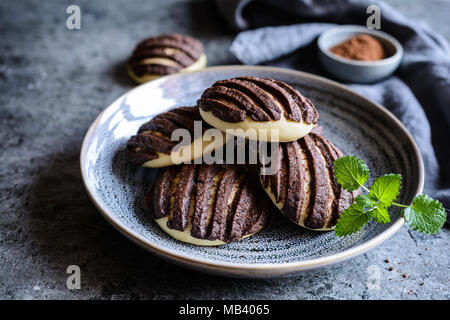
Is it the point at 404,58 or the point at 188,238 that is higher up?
the point at 404,58

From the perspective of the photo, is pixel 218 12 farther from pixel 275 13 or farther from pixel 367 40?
pixel 367 40

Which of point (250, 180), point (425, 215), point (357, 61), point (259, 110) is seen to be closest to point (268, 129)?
point (259, 110)

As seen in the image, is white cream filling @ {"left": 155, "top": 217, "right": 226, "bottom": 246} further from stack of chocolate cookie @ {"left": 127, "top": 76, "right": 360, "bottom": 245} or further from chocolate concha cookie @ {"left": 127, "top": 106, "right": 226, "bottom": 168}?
chocolate concha cookie @ {"left": 127, "top": 106, "right": 226, "bottom": 168}

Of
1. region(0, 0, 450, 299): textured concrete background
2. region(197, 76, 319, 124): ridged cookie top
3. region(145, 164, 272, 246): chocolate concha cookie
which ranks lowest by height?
region(0, 0, 450, 299): textured concrete background

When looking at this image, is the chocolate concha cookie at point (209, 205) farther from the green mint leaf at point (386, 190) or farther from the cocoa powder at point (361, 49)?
the cocoa powder at point (361, 49)

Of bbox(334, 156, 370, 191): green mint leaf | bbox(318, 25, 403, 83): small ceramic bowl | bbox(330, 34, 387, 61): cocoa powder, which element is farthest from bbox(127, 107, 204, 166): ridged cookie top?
bbox(330, 34, 387, 61): cocoa powder

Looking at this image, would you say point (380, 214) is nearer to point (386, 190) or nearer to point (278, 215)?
point (386, 190)

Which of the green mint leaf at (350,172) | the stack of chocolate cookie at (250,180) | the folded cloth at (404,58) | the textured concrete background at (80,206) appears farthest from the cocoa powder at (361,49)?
the green mint leaf at (350,172)
